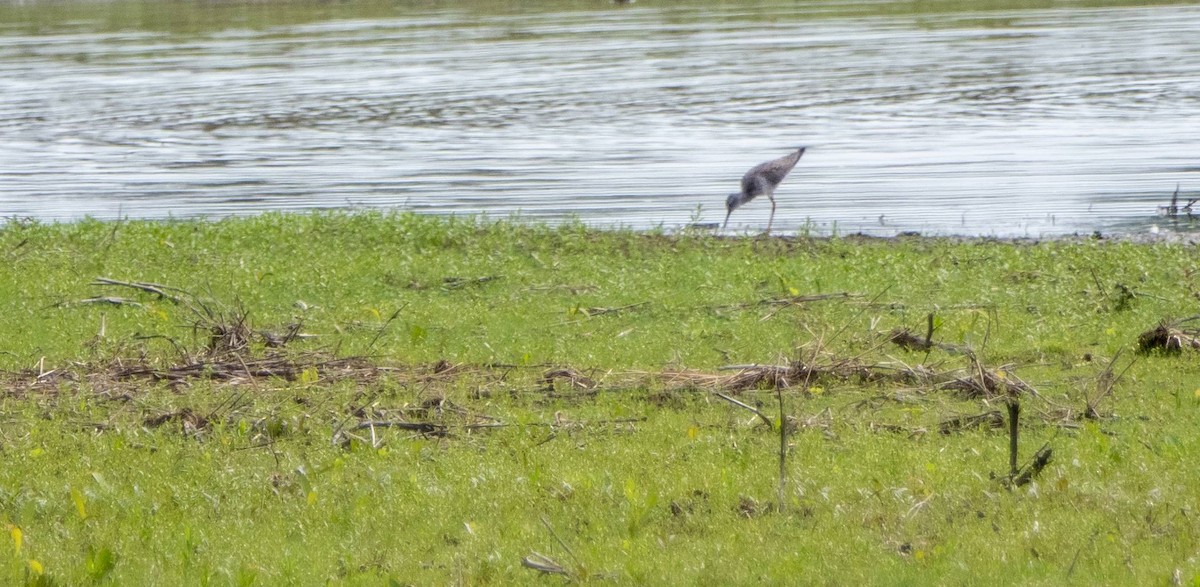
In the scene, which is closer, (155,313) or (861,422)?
(861,422)

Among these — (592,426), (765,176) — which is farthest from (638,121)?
(592,426)

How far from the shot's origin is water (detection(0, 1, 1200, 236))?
20.3m

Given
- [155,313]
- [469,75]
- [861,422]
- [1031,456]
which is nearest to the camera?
[1031,456]

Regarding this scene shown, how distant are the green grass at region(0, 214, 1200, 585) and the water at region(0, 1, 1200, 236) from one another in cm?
463

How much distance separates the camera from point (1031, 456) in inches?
311

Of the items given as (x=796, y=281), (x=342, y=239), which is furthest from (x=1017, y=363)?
(x=342, y=239)

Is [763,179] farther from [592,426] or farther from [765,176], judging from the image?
[592,426]

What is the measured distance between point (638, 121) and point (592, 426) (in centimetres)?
1955

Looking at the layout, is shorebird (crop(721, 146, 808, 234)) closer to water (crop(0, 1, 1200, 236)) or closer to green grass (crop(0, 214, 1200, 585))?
water (crop(0, 1, 1200, 236))

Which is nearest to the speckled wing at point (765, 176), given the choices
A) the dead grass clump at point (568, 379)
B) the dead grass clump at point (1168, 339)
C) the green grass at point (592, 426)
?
the green grass at point (592, 426)

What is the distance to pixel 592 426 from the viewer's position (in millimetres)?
8906

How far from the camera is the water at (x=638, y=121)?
20.3 m

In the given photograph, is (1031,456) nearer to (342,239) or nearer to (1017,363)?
(1017,363)

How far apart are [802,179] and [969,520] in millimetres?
15362
